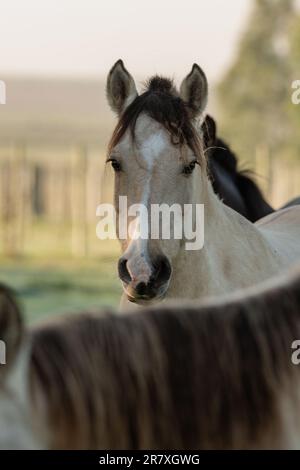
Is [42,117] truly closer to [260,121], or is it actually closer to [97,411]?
[260,121]

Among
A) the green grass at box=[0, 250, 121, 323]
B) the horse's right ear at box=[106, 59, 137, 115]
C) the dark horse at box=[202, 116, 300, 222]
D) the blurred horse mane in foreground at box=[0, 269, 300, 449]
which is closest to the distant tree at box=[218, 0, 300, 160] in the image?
the green grass at box=[0, 250, 121, 323]

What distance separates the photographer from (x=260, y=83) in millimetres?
50312

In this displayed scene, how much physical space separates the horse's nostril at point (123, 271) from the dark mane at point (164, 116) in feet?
2.06

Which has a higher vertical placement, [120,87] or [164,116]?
[120,87]

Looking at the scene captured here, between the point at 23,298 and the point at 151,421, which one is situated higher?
the point at 23,298

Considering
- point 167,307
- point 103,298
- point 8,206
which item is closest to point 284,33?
point 8,206

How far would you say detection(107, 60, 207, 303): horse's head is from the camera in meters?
4.00

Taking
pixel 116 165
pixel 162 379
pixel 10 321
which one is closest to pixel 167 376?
pixel 162 379

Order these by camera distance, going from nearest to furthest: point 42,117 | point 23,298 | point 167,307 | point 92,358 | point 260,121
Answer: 1. point 92,358
2. point 167,307
3. point 23,298
4. point 260,121
5. point 42,117

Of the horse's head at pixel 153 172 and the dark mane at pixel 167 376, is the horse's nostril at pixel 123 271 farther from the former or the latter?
the dark mane at pixel 167 376

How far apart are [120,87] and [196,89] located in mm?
360

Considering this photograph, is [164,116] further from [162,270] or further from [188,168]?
[162,270]

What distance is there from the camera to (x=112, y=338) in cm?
186
